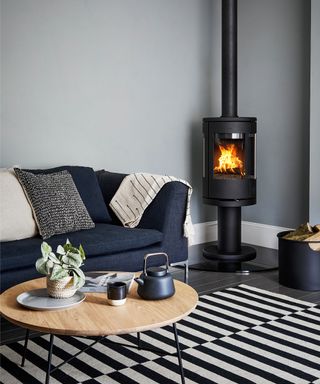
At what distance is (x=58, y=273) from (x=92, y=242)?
3.49ft

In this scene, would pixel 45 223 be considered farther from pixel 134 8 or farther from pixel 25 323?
pixel 134 8

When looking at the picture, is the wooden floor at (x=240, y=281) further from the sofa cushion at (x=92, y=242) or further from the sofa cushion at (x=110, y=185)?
the sofa cushion at (x=110, y=185)

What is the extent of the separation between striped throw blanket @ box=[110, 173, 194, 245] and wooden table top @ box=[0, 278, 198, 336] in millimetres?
1424

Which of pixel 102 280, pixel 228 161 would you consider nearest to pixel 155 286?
pixel 102 280

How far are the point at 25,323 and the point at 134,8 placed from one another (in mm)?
3202

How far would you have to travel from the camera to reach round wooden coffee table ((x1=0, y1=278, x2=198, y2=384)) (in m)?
1.98

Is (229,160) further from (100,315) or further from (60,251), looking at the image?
(100,315)

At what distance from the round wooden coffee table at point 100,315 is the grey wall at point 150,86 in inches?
76.6

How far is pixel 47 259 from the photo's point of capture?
2285 mm

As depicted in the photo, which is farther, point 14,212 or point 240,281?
point 240,281

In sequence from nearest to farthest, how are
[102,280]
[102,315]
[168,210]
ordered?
[102,315]
[102,280]
[168,210]

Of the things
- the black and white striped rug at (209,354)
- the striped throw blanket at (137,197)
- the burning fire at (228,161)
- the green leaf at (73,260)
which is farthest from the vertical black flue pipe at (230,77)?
the green leaf at (73,260)

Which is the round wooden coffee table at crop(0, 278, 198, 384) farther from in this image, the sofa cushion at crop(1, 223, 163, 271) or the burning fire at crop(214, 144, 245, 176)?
the burning fire at crop(214, 144, 245, 176)

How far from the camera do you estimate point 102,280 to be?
254 cm
